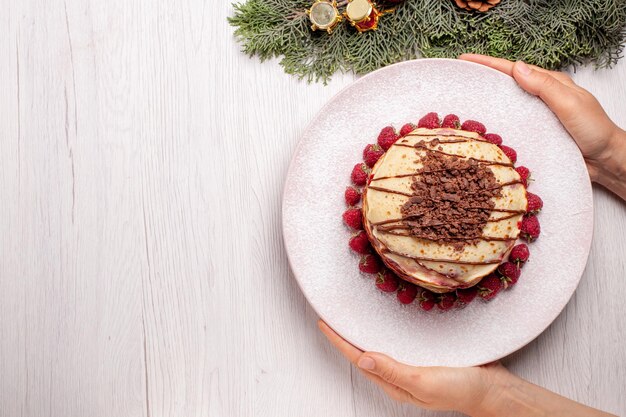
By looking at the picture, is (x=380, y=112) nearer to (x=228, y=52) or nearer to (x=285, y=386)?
(x=228, y=52)

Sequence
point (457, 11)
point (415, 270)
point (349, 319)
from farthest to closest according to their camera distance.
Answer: point (457, 11) < point (349, 319) < point (415, 270)

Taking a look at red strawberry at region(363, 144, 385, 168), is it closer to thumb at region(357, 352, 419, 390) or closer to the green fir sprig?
the green fir sprig

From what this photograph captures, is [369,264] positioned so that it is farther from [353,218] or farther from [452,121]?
[452,121]

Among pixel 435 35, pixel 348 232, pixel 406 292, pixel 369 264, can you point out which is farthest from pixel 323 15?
pixel 406 292

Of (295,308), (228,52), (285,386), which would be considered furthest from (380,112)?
(285,386)

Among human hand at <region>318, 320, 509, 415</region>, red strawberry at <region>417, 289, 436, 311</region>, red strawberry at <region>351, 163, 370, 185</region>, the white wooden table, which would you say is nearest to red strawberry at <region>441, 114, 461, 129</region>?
red strawberry at <region>351, 163, 370, 185</region>

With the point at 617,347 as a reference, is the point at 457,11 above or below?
above

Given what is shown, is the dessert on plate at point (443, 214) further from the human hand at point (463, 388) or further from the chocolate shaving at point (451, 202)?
the human hand at point (463, 388)
